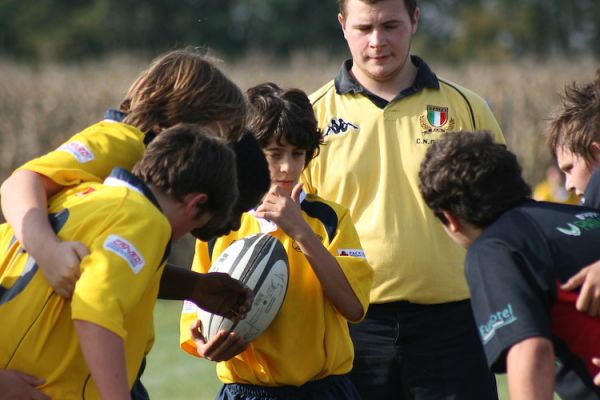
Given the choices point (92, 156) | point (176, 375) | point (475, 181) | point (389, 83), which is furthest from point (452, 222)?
point (176, 375)

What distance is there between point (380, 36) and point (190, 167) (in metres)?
1.75

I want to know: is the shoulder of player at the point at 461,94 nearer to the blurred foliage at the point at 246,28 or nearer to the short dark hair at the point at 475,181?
the short dark hair at the point at 475,181

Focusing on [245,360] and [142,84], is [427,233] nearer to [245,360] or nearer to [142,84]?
[245,360]

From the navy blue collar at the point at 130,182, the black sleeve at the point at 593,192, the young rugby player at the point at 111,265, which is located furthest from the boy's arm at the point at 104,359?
the black sleeve at the point at 593,192

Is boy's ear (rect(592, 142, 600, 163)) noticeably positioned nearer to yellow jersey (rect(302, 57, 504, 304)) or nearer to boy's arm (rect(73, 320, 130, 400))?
yellow jersey (rect(302, 57, 504, 304))

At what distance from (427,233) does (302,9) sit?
34.6m

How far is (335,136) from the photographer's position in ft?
16.5

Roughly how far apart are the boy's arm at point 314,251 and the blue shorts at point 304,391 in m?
0.29

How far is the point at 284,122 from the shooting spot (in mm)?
4562

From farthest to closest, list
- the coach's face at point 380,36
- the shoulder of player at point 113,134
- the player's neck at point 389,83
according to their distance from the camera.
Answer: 1. the player's neck at point 389,83
2. the coach's face at point 380,36
3. the shoulder of player at point 113,134

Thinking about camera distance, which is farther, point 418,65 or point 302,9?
point 302,9

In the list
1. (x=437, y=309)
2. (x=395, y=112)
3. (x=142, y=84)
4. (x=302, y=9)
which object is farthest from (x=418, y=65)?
(x=302, y=9)

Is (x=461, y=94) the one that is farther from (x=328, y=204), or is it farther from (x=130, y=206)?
(x=130, y=206)

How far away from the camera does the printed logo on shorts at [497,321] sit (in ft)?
10.7
